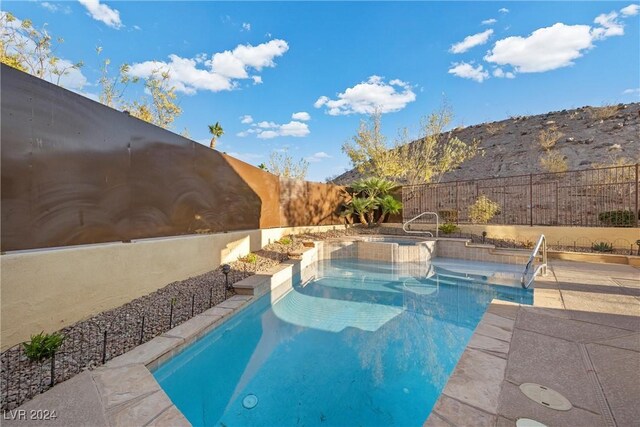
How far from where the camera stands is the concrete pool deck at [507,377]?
1.79 meters

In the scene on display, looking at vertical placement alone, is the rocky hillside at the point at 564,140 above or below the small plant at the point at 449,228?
above

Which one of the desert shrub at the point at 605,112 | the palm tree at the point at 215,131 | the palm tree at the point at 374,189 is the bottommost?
the palm tree at the point at 374,189

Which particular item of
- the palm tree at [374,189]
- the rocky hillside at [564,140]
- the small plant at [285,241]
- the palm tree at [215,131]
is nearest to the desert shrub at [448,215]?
the palm tree at [374,189]

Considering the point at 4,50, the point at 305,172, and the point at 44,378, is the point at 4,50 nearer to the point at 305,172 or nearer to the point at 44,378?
the point at 44,378

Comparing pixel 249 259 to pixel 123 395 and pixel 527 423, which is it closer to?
pixel 123 395

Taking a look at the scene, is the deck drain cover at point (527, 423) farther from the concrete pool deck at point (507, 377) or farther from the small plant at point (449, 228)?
the small plant at point (449, 228)

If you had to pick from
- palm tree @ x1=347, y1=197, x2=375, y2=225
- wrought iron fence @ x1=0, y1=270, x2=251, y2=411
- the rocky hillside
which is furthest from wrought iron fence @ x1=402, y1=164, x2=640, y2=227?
wrought iron fence @ x1=0, y1=270, x2=251, y2=411

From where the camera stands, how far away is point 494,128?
87.2 ft

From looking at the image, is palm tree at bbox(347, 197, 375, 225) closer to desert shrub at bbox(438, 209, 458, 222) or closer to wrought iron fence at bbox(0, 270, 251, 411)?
desert shrub at bbox(438, 209, 458, 222)

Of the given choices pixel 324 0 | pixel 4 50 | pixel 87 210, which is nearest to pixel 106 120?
pixel 87 210

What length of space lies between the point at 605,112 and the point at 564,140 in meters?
4.32

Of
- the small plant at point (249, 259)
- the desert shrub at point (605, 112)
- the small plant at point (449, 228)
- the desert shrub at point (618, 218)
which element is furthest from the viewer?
the desert shrub at point (605, 112)

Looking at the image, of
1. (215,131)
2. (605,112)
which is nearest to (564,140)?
(605,112)

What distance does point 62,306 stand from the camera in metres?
3.10
